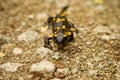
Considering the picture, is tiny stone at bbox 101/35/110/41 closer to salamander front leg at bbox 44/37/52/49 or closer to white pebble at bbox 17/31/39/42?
salamander front leg at bbox 44/37/52/49

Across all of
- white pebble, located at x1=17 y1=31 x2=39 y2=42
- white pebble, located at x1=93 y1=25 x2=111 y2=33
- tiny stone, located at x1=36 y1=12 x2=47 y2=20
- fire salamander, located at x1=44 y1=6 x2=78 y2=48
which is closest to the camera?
fire salamander, located at x1=44 y1=6 x2=78 y2=48

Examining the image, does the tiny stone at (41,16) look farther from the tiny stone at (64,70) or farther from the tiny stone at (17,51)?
the tiny stone at (64,70)

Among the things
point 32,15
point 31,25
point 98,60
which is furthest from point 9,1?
point 98,60

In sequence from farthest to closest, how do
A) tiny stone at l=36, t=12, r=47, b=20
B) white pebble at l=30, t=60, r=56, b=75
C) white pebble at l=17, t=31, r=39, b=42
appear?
tiny stone at l=36, t=12, r=47, b=20, white pebble at l=17, t=31, r=39, b=42, white pebble at l=30, t=60, r=56, b=75

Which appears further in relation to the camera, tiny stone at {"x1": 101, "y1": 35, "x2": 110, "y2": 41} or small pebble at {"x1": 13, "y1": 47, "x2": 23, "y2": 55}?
tiny stone at {"x1": 101, "y1": 35, "x2": 110, "y2": 41}

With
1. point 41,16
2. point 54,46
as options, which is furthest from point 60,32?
point 41,16

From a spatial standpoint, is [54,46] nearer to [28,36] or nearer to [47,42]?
[47,42]

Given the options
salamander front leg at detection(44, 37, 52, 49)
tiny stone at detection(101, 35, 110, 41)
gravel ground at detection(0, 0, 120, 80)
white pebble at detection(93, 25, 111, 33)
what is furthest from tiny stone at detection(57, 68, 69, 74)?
white pebble at detection(93, 25, 111, 33)

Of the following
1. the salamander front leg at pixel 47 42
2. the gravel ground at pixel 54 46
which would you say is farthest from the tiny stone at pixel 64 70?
the salamander front leg at pixel 47 42
